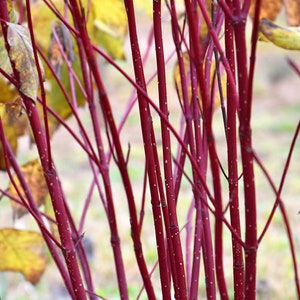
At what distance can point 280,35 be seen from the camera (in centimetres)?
61

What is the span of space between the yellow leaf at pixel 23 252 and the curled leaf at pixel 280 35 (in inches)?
26.3

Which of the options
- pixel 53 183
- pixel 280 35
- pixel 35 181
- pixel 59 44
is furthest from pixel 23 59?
pixel 35 181

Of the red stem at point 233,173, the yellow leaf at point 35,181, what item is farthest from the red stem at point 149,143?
the yellow leaf at point 35,181

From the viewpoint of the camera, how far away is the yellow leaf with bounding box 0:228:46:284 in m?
1.17

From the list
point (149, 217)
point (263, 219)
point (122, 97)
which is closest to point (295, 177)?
point (263, 219)

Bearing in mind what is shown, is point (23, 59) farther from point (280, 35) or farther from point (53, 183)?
point (280, 35)

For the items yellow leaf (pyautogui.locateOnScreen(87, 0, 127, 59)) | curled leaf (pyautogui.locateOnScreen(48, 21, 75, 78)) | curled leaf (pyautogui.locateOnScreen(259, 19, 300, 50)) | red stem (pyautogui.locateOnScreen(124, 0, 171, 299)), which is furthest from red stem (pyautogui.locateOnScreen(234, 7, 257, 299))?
yellow leaf (pyautogui.locateOnScreen(87, 0, 127, 59))

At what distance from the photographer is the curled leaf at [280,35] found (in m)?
0.60

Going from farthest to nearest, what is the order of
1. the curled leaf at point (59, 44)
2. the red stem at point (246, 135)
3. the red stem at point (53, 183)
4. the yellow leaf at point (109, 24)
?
the yellow leaf at point (109, 24), the curled leaf at point (59, 44), the red stem at point (53, 183), the red stem at point (246, 135)

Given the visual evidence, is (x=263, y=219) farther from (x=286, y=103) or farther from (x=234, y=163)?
(x=286, y=103)

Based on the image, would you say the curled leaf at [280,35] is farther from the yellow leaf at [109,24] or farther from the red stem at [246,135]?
the yellow leaf at [109,24]

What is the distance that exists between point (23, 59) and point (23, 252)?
578 millimetres

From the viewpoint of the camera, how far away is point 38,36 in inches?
54.1

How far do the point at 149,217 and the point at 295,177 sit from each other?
1112 mm
